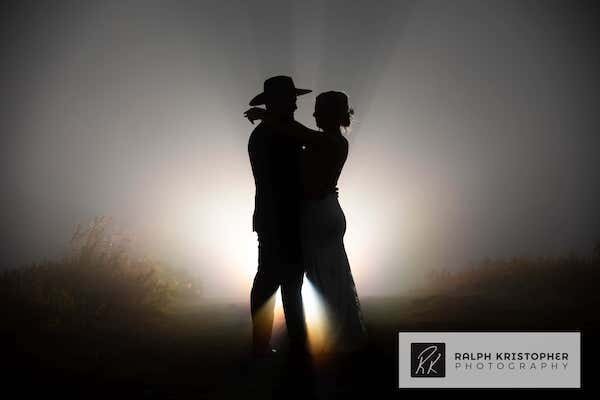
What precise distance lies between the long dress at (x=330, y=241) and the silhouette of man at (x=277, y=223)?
0.28 m

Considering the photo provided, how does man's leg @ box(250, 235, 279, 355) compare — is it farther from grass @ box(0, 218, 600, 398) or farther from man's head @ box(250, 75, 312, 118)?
man's head @ box(250, 75, 312, 118)

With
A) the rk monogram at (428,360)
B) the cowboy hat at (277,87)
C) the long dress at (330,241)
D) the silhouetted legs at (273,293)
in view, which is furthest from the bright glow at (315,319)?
the cowboy hat at (277,87)

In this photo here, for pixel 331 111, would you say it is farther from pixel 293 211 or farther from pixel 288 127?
pixel 293 211

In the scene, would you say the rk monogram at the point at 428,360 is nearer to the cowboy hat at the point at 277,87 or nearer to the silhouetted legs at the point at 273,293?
the silhouetted legs at the point at 273,293

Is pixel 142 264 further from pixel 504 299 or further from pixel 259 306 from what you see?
pixel 504 299

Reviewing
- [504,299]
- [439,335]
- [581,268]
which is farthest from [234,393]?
[581,268]

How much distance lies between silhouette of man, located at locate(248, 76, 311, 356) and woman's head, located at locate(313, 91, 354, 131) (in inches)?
20.2

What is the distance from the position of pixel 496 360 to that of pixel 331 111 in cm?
308

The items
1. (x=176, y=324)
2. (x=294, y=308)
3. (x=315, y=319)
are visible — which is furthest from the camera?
(x=176, y=324)

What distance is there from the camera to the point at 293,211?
5484 millimetres

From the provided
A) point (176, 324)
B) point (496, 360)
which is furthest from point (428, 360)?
point (176, 324)

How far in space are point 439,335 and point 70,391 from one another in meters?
3.05

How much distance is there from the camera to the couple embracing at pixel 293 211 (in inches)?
213

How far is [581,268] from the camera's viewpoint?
1036 cm
